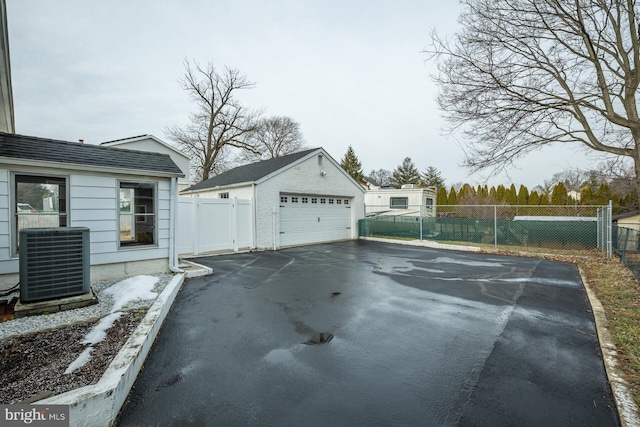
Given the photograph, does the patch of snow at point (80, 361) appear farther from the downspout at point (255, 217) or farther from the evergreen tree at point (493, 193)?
the evergreen tree at point (493, 193)

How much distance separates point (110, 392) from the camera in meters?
2.34

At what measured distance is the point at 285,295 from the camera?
232 inches

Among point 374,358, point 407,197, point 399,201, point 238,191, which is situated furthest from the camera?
point 399,201

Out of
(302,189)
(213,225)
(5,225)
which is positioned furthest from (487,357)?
(302,189)

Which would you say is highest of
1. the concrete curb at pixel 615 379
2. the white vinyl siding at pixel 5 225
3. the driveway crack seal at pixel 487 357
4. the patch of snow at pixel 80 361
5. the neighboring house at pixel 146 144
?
the neighboring house at pixel 146 144

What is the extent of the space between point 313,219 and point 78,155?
9.78 m

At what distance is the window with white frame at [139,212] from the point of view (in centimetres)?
673

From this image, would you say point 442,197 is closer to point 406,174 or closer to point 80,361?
point 406,174

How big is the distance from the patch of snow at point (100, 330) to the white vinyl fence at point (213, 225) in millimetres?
6300

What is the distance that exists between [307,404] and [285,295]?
338cm

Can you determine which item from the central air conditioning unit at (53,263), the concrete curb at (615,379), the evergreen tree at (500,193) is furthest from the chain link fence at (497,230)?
the evergreen tree at (500,193)

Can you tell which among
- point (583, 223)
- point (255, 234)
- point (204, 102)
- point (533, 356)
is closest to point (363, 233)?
point (255, 234)

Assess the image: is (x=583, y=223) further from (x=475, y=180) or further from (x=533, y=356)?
(x=533, y=356)

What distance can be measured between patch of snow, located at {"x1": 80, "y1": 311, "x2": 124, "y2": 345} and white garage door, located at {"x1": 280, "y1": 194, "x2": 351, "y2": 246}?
898cm
